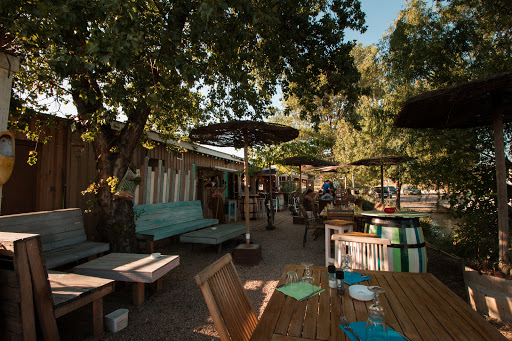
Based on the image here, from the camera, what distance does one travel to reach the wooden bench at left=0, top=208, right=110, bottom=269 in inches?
117

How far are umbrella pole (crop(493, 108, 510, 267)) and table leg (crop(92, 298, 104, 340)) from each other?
4.09m

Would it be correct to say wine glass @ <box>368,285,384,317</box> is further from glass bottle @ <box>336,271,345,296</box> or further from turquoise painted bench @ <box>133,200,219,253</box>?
turquoise painted bench @ <box>133,200,219,253</box>

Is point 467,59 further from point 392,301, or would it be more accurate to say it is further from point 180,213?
point 180,213

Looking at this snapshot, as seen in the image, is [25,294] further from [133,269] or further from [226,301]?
[226,301]

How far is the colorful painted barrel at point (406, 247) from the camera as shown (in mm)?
2619

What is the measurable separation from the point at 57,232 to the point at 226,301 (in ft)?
10.9

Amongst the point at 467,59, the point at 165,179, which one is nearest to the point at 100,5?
the point at 165,179

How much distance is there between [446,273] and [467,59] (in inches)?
176

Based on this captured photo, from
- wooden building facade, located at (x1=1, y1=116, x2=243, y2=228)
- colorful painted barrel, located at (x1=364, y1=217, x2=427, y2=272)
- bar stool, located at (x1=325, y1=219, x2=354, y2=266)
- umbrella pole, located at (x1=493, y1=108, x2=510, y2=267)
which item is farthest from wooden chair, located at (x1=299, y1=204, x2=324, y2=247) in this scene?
wooden building facade, located at (x1=1, y1=116, x2=243, y2=228)

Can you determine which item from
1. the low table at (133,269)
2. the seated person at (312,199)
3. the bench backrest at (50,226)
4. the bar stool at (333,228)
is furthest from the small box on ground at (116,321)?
the seated person at (312,199)

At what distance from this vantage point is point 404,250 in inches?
104

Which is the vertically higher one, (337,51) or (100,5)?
(337,51)

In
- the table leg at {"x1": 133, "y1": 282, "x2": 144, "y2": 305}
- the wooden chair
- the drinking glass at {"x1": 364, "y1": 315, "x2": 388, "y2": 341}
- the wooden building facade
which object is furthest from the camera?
the wooden chair

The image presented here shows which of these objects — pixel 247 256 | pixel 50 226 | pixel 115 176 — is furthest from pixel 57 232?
pixel 247 256
